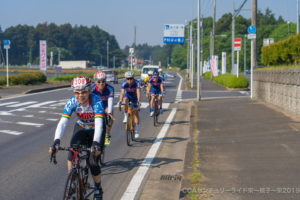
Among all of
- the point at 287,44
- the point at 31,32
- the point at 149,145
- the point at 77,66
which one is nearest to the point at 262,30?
the point at 77,66

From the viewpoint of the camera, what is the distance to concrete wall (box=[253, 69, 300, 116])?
1431 cm

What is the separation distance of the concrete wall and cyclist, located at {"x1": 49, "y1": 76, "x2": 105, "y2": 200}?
943cm

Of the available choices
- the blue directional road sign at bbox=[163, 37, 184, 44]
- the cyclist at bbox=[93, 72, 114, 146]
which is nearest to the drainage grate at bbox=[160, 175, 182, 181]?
the cyclist at bbox=[93, 72, 114, 146]

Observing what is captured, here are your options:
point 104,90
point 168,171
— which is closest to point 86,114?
point 168,171

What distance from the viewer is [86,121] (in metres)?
5.94

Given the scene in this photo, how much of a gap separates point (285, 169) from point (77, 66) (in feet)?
533

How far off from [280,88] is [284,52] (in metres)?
1.50

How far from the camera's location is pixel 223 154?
8.83 metres

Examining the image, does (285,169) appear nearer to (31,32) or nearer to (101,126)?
(101,126)

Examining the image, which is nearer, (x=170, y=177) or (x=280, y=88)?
(x=170, y=177)

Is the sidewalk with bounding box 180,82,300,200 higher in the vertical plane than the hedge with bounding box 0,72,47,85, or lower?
lower

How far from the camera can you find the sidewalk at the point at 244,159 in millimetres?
6070

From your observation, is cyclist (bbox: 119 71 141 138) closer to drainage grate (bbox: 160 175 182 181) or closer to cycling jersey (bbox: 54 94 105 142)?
drainage grate (bbox: 160 175 182 181)

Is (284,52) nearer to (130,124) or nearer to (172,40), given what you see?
(130,124)
